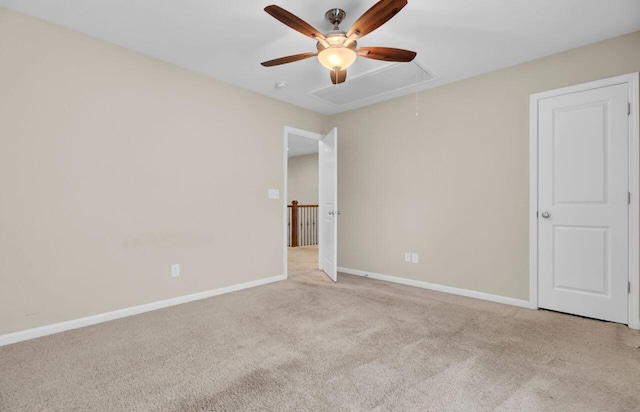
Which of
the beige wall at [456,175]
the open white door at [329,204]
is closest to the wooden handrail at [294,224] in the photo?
the open white door at [329,204]

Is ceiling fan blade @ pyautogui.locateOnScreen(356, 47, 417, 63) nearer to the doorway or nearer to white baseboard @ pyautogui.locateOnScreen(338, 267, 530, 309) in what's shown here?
the doorway

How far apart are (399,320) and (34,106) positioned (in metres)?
3.40

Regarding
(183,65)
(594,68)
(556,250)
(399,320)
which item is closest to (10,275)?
(183,65)

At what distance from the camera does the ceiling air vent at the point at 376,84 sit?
323 centimetres

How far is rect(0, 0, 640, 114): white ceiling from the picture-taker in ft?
7.28

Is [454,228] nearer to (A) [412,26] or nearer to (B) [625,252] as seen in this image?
(B) [625,252]

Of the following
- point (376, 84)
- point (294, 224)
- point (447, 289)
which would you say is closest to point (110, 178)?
point (376, 84)

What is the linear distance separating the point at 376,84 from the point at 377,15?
1.80 m

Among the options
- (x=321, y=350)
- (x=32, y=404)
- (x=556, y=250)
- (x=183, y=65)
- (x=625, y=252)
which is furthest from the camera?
(x=183, y=65)

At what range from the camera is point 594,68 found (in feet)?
8.98

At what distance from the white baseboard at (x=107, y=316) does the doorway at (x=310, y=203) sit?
3.31ft

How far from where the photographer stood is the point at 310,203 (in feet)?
29.5

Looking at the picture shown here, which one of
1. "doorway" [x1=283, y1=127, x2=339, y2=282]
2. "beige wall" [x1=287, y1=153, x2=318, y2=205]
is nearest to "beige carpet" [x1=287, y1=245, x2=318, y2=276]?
"doorway" [x1=283, y1=127, x2=339, y2=282]

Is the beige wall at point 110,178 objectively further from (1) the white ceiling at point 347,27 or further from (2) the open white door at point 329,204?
(2) the open white door at point 329,204
